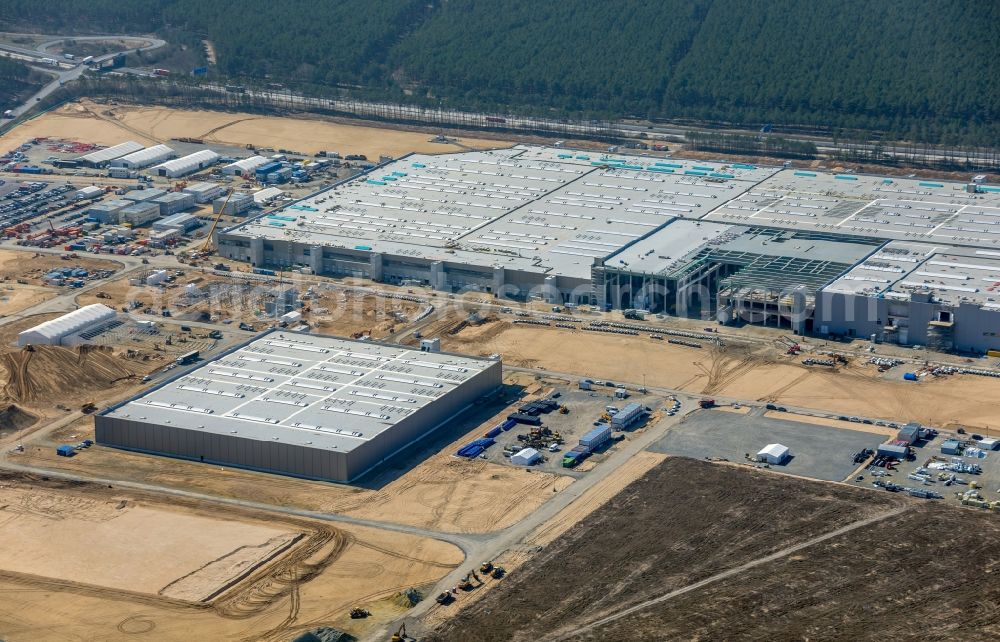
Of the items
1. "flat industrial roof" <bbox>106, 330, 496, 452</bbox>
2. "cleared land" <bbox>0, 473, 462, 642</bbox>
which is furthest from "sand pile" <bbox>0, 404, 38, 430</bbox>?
"cleared land" <bbox>0, 473, 462, 642</bbox>

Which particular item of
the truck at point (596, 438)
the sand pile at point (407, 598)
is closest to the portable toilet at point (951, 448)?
the truck at point (596, 438)

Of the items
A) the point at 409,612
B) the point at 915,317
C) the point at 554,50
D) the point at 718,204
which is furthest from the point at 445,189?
the point at 409,612

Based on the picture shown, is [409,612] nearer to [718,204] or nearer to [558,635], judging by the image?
[558,635]

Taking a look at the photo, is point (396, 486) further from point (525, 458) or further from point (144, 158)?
point (144, 158)

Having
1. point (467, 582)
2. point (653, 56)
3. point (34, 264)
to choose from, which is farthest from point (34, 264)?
point (653, 56)

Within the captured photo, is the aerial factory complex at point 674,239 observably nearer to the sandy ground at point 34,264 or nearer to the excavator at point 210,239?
the excavator at point 210,239
